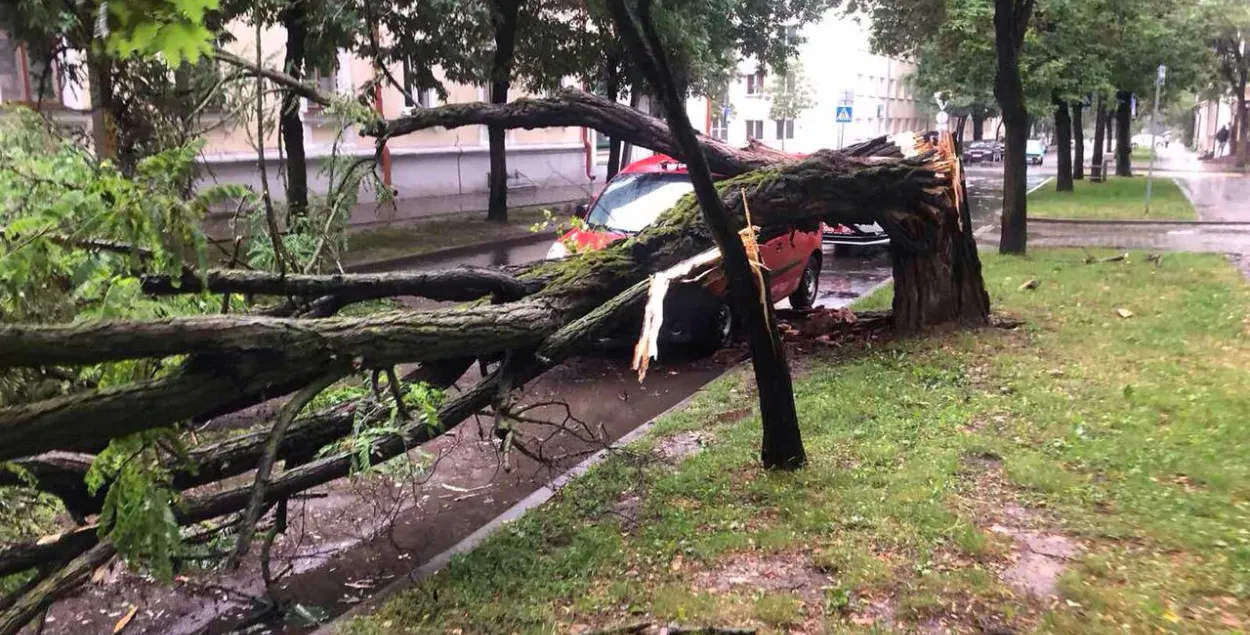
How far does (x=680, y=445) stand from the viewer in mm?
6262

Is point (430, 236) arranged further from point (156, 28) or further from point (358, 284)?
point (156, 28)

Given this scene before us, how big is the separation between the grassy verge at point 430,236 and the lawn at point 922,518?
9.54m

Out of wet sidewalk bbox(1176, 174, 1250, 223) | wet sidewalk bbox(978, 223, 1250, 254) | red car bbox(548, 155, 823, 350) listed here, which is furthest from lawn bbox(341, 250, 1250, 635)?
wet sidewalk bbox(1176, 174, 1250, 223)

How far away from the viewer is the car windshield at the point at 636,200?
9.62 meters

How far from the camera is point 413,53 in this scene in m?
16.4

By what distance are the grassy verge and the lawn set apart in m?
9.54

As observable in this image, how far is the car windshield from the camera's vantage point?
9617mm

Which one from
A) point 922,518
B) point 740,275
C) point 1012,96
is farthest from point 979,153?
point 922,518

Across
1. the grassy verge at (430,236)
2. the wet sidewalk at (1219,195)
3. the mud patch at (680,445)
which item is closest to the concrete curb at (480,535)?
the mud patch at (680,445)

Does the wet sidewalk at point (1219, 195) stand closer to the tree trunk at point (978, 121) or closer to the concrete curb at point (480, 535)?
the tree trunk at point (978, 121)

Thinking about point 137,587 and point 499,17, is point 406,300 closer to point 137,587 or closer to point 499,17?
point 137,587

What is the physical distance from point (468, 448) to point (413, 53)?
11378mm

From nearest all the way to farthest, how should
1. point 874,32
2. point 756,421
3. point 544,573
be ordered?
point 544,573, point 756,421, point 874,32

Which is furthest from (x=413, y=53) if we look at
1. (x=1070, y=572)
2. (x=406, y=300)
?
(x=1070, y=572)
